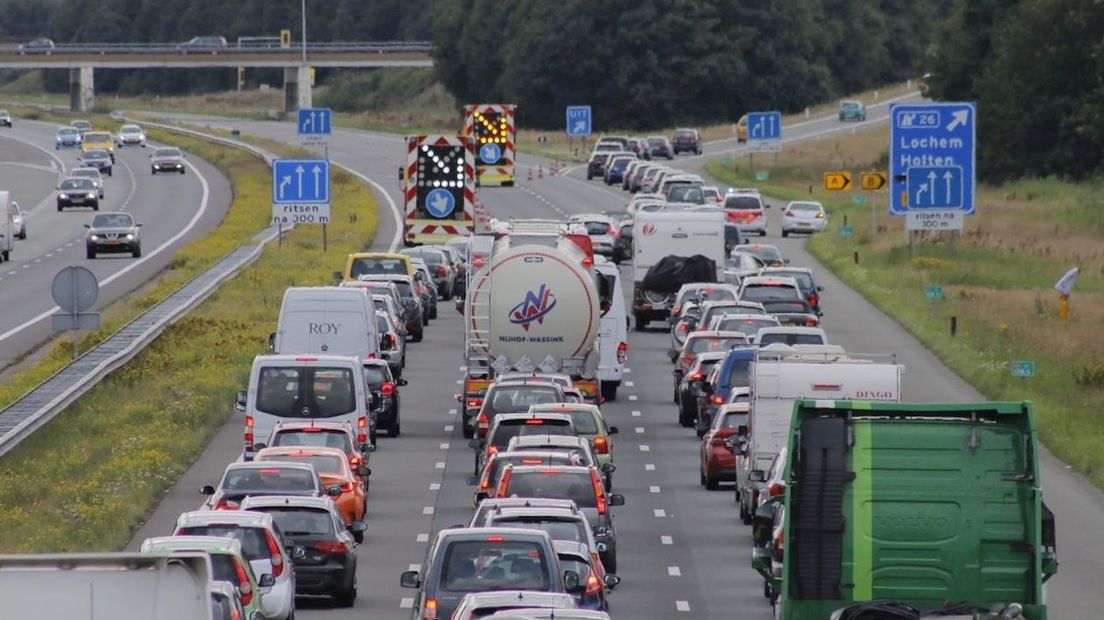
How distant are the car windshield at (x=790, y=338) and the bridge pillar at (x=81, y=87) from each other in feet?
495

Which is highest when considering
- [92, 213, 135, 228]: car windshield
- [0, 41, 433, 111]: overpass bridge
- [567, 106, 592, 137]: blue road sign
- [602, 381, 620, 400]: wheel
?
[0, 41, 433, 111]: overpass bridge

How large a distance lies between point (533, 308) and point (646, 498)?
5768 mm

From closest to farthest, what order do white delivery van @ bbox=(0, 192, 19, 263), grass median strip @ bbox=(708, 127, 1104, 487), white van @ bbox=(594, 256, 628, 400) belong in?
grass median strip @ bbox=(708, 127, 1104, 487)
white van @ bbox=(594, 256, 628, 400)
white delivery van @ bbox=(0, 192, 19, 263)

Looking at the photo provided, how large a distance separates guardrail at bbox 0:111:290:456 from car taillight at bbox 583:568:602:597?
1025 cm

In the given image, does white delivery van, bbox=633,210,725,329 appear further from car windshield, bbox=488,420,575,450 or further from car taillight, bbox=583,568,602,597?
car taillight, bbox=583,568,602,597

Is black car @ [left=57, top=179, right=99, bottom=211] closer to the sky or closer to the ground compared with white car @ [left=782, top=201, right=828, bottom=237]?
closer to the sky

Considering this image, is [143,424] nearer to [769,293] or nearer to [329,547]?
[329,547]

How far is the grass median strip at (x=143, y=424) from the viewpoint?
1106 inches

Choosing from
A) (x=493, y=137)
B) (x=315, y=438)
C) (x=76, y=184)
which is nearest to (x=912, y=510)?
(x=315, y=438)

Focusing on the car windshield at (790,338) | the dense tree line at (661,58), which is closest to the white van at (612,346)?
the car windshield at (790,338)

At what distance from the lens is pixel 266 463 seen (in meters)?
26.0

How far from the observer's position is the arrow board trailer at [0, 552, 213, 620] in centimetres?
1207

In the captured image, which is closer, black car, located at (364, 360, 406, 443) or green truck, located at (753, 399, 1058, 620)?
green truck, located at (753, 399, 1058, 620)

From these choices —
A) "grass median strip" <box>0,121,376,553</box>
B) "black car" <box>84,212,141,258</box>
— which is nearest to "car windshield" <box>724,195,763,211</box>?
"grass median strip" <box>0,121,376,553</box>
